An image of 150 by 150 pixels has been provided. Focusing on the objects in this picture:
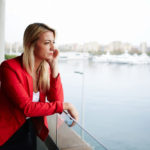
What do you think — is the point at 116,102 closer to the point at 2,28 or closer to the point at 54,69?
the point at 2,28

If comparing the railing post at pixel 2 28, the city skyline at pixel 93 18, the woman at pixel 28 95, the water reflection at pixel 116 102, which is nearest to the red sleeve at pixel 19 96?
the woman at pixel 28 95

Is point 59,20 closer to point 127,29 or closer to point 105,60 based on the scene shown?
point 105,60

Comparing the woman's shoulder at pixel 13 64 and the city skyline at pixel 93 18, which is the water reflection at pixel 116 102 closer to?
the city skyline at pixel 93 18

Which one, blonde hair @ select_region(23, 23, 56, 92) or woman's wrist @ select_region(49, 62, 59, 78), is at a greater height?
blonde hair @ select_region(23, 23, 56, 92)

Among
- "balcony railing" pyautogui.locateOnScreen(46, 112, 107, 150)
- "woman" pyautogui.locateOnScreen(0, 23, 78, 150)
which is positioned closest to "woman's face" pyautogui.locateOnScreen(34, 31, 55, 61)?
"woman" pyautogui.locateOnScreen(0, 23, 78, 150)

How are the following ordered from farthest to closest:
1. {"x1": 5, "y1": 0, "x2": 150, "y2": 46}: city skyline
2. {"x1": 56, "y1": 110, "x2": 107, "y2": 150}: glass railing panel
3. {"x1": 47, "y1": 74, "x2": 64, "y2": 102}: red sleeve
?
{"x1": 5, "y1": 0, "x2": 150, "y2": 46}: city skyline, {"x1": 47, "y1": 74, "x2": 64, "y2": 102}: red sleeve, {"x1": 56, "y1": 110, "x2": 107, "y2": 150}: glass railing panel

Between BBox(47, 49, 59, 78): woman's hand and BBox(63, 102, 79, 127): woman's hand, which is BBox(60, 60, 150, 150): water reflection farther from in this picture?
BBox(63, 102, 79, 127): woman's hand

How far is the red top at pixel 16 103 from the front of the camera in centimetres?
92

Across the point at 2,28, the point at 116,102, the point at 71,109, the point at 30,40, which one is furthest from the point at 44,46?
the point at 116,102

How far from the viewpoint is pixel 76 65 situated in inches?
354

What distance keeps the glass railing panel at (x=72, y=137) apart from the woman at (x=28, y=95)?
2.2 inches

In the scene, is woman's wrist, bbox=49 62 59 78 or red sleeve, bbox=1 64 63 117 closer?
red sleeve, bbox=1 64 63 117

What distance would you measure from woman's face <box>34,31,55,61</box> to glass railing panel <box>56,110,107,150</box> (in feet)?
0.90

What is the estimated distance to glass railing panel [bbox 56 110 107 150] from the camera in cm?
87
